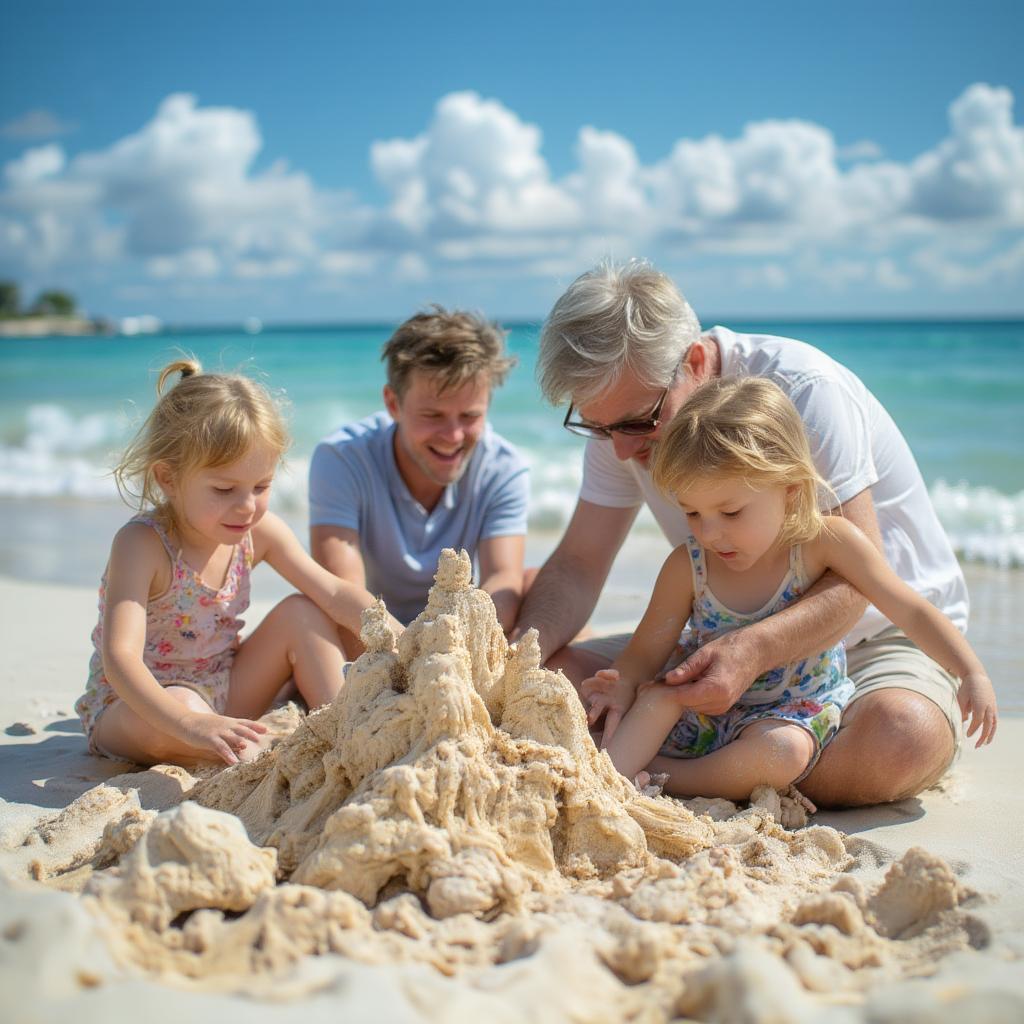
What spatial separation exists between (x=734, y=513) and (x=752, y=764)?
68 centimetres

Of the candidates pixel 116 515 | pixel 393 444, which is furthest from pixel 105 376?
pixel 393 444

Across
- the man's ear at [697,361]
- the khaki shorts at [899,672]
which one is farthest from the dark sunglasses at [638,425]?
the khaki shorts at [899,672]

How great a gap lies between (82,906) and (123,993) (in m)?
0.35

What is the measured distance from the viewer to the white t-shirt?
306cm

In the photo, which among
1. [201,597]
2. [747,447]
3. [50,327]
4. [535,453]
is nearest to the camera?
[747,447]

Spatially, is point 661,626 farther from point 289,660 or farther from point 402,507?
point 402,507

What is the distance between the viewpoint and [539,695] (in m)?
2.34

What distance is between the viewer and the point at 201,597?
10.9ft

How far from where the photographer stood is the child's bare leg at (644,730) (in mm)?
2838

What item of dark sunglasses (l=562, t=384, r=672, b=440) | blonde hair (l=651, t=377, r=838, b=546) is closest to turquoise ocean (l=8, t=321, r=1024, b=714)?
dark sunglasses (l=562, t=384, r=672, b=440)

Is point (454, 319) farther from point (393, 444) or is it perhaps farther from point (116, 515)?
point (116, 515)

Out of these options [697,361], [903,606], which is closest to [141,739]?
[697,361]

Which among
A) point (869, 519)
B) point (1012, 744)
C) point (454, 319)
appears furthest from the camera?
point (454, 319)

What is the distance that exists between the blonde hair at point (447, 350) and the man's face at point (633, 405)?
82 centimetres
